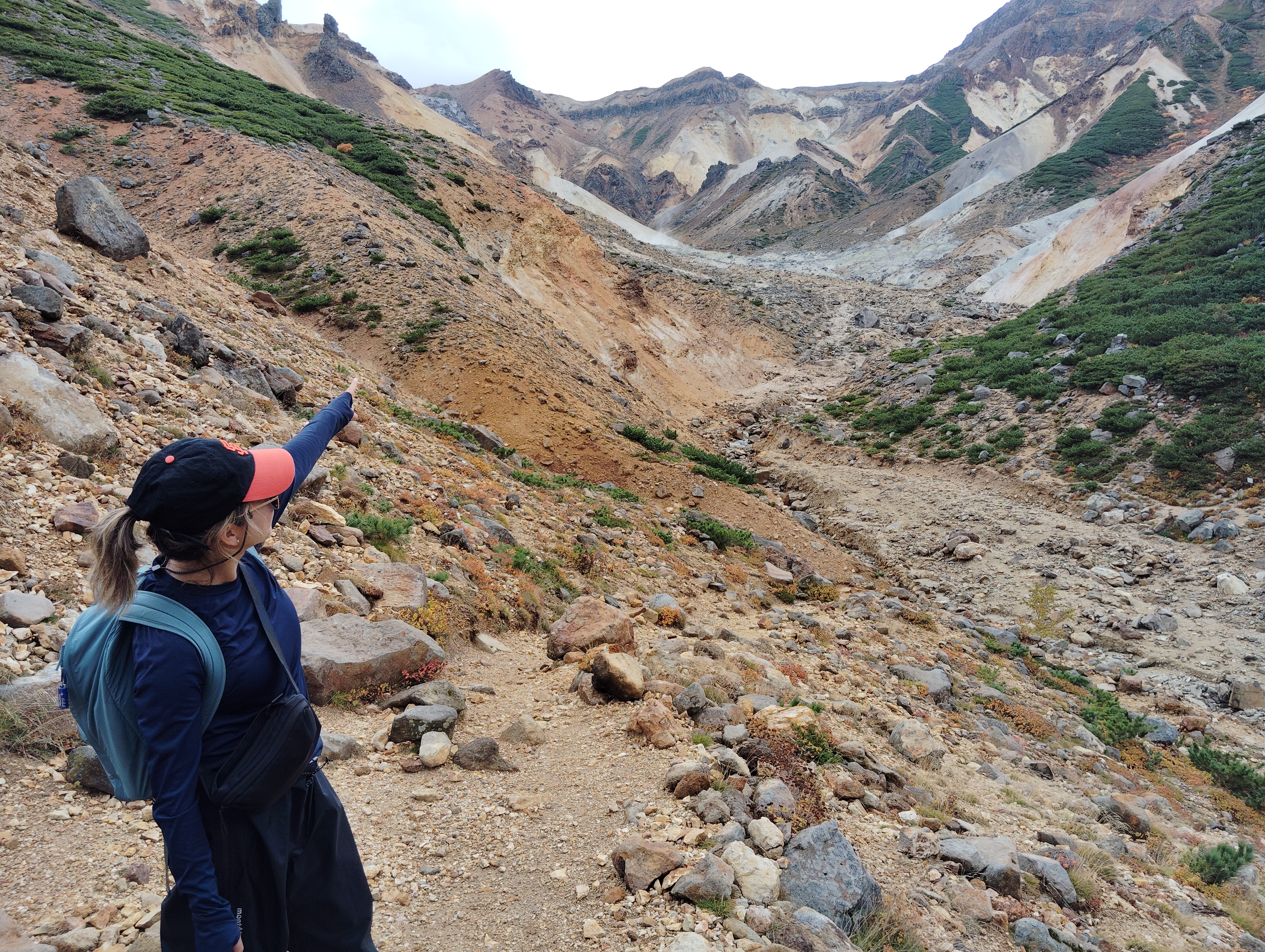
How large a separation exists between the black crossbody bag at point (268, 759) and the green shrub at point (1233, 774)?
10896 millimetres

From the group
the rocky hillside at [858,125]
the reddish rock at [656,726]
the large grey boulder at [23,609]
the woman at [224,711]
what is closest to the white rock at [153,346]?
the large grey boulder at [23,609]

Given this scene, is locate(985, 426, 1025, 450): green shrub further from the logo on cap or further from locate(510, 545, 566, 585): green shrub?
the logo on cap

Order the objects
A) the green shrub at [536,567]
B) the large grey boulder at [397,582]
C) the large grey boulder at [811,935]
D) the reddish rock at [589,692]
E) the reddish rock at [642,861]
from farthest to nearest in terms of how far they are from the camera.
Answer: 1. the green shrub at [536,567]
2. the large grey boulder at [397,582]
3. the reddish rock at [589,692]
4. the reddish rock at [642,861]
5. the large grey boulder at [811,935]

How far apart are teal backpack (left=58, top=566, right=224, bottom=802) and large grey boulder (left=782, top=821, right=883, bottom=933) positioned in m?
3.31

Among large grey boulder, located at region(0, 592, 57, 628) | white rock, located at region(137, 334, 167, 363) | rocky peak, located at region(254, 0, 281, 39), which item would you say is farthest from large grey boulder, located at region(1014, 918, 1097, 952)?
rocky peak, located at region(254, 0, 281, 39)

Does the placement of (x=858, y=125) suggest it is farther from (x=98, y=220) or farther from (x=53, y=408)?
(x=53, y=408)

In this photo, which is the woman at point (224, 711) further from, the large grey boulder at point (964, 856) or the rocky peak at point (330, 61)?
the rocky peak at point (330, 61)

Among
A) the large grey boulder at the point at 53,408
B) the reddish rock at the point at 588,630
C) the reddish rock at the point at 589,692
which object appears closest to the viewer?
the large grey boulder at the point at 53,408

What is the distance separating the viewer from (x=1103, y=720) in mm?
9469

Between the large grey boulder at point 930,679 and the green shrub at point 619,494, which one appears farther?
the green shrub at point 619,494

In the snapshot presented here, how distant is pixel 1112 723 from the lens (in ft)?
30.7

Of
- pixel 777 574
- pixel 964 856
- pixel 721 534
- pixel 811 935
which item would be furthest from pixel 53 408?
pixel 777 574

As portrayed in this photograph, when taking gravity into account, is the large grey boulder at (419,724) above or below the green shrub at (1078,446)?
below

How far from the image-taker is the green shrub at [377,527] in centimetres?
Answer: 712
